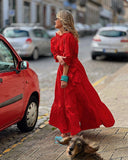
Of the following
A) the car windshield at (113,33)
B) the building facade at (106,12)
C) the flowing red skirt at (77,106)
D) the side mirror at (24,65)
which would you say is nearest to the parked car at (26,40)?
the car windshield at (113,33)

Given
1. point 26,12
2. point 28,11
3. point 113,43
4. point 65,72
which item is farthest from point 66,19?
point 28,11

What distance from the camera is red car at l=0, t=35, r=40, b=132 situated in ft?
15.8

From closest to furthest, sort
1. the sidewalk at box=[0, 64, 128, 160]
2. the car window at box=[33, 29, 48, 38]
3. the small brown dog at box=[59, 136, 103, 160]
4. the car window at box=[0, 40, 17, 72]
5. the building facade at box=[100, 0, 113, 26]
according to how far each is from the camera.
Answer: the small brown dog at box=[59, 136, 103, 160], the sidewalk at box=[0, 64, 128, 160], the car window at box=[0, 40, 17, 72], the car window at box=[33, 29, 48, 38], the building facade at box=[100, 0, 113, 26]

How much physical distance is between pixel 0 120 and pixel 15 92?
0.51m

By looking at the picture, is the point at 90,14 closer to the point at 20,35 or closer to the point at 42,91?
the point at 20,35

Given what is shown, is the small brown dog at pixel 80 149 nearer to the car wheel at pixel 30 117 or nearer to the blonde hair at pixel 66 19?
the blonde hair at pixel 66 19

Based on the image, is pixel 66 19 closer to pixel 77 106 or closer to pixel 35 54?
pixel 77 106

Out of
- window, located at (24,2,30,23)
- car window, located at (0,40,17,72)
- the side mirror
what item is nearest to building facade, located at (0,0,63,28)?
window, located at (24,2,30,23)

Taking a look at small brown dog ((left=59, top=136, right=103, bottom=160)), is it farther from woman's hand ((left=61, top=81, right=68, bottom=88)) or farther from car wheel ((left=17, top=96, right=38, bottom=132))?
car wheel ((left=17, top=96, right=38, bottom=132))

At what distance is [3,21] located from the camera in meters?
32.4

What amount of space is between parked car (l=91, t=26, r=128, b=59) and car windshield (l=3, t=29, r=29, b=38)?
10.7ft

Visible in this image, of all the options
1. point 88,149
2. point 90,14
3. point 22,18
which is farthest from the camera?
point 90,14

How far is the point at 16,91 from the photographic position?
511 cm

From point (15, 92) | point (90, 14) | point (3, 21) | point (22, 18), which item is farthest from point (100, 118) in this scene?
point (90, 14)
